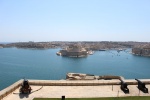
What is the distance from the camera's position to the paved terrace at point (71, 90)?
1059cm

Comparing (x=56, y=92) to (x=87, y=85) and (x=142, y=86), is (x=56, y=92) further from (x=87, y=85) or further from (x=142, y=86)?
(x=142, y=86)

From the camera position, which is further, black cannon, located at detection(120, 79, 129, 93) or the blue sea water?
the blue sea water

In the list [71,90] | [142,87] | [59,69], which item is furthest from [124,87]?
[59,69]

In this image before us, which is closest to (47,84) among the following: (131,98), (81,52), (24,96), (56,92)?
(56,92)

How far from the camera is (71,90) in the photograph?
11.6 metres

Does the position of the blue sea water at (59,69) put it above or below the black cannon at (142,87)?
below

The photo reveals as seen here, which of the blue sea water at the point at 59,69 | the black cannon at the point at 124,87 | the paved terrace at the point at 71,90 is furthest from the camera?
the blue sea water at the point at 59,69

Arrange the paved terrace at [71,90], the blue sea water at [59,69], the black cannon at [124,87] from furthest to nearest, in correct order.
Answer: the blue sea water at [59,69], the black cannon at [124,87], the paved terrace at [71,90]

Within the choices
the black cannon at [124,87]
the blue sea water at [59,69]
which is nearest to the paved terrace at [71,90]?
the black cannon at [124,87]

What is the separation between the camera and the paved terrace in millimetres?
10594

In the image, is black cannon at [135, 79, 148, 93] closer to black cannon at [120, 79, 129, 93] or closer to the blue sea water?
black cannon at [120, 79, 129, 93]

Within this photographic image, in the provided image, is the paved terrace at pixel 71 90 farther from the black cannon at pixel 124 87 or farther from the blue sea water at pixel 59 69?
the blue sea water at pixel 59 69

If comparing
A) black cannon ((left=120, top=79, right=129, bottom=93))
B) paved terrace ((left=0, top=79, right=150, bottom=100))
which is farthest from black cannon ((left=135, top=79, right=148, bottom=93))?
black cannon ((left=120, top=79, right=129, bottom=93))

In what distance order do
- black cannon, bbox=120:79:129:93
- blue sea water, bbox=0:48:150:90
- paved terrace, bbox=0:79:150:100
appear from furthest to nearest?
1. blue sea water, bbox=0:48:150:90
2. black cannon, bbox=120:79:129:93
3. paved terrace, bbox=0:79:150:100
